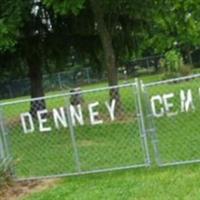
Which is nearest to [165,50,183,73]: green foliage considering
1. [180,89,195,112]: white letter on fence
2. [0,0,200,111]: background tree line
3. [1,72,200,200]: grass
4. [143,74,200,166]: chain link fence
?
[0,0,200,111]: background tree line

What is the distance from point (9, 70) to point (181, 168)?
15059mm

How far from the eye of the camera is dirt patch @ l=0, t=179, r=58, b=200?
997cm

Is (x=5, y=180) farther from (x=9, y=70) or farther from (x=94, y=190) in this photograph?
(x=9, y=70)

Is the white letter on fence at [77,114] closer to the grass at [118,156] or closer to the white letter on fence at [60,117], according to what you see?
the white letter on fence at [60,117]

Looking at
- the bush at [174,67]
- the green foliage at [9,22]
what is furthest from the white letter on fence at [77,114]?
the bush at [174,67]

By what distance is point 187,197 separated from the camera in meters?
8.41

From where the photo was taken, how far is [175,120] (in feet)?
42.5

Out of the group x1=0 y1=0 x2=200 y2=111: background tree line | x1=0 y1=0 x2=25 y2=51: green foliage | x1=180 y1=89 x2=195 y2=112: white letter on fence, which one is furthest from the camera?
x1=0 y1=0 x2=200 y2=111: background tree line

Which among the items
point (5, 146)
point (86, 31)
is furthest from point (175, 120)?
point (86, 31)

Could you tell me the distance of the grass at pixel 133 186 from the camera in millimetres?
8844

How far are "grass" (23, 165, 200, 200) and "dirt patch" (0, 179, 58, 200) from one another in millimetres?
181

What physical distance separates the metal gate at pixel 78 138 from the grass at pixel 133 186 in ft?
1.07

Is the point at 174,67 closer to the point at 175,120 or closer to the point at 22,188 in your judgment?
the point at 175,120

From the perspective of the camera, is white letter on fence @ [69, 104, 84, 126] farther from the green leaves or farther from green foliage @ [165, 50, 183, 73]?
green foliage @ [165, 50, 183, 73]
